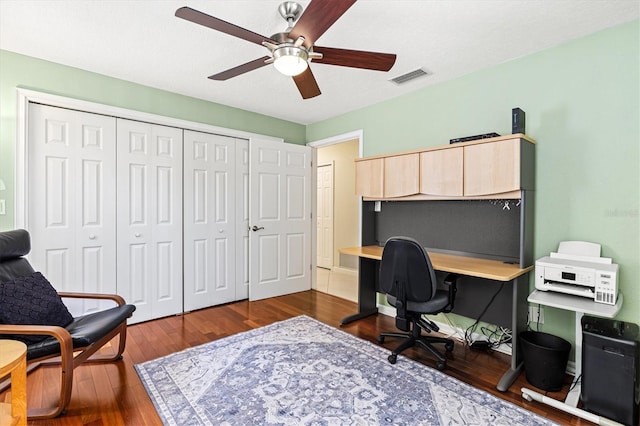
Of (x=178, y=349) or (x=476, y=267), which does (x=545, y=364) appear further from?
(x=178, y=349)

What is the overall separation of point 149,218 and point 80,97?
1.28 metres

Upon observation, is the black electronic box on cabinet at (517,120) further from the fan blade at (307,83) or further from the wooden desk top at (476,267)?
the fan blade at (307,83)

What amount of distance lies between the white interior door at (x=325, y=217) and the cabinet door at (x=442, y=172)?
9.98 feet

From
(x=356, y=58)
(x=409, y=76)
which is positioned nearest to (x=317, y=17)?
(x=356, y=58)

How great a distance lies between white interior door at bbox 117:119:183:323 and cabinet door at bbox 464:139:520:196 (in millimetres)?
2956

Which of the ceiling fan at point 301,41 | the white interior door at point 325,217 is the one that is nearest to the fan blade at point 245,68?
the ceiling fan at point 301,41

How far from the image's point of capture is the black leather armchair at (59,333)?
1759mm

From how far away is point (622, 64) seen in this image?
2137 mm

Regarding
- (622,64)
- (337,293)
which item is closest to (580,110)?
(622,64)

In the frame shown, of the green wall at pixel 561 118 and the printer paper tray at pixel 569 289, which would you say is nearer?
the printer paper tray at pixel 569 289

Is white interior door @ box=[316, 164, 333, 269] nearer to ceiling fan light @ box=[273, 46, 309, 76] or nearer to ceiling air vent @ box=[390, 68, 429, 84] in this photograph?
ceiling air vent @ box=[390, 68, 429, 84]

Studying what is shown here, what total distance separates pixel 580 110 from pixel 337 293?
3.31 meters

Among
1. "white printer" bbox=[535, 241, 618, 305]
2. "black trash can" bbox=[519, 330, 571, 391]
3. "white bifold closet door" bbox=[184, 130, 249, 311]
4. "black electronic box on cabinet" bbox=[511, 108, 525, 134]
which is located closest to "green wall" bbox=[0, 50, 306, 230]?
"white bifold closet door" bbox=[184, 130, 249, 311]

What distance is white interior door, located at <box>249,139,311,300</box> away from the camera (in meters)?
4.05
